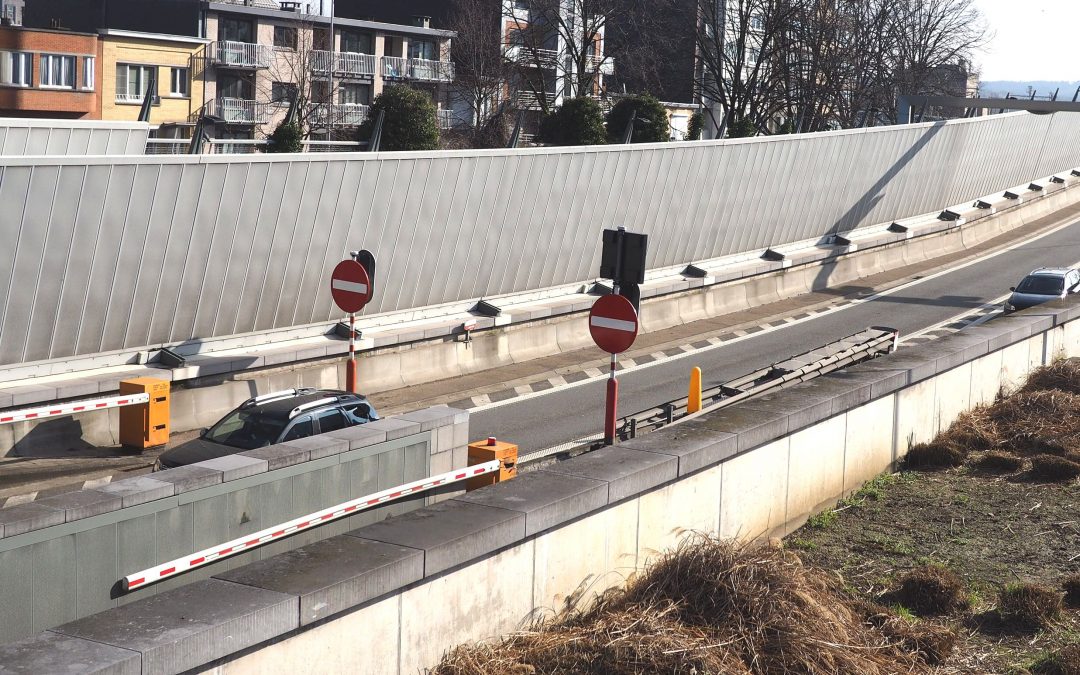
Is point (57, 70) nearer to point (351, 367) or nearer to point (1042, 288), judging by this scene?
point (351, 367)

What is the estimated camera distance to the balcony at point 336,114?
180 ft

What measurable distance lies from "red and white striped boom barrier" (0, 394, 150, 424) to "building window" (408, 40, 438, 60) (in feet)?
173

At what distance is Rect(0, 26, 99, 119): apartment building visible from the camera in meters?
54.1

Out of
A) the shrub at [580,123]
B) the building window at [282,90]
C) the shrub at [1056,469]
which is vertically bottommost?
the shrub at [1056,469]

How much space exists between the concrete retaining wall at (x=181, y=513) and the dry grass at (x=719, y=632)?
296 cm

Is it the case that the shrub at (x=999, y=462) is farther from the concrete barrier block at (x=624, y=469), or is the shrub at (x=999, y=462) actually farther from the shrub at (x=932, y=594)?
the concrete barrier block at (x=624, y=469)

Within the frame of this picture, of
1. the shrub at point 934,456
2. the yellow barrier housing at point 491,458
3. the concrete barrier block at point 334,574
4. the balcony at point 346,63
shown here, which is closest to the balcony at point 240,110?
the balcony at point 346,63

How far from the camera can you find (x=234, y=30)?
61.9 meters

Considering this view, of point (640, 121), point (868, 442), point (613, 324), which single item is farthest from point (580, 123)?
point (868, 442)

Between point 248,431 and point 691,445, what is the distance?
6.30m

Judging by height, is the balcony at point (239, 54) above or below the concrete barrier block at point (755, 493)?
above

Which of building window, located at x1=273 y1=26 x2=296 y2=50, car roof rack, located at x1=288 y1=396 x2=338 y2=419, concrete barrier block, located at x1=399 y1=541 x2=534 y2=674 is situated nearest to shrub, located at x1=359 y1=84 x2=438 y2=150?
car roof rack, located at x1=288 y1=396 x2=338 y2=419

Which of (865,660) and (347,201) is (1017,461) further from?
(347,201)

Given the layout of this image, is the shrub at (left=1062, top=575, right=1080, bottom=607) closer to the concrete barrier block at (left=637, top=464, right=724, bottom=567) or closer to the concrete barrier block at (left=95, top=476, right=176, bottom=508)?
the concrete barrier block at (left=637, top=464, right=724, bottom=567)
